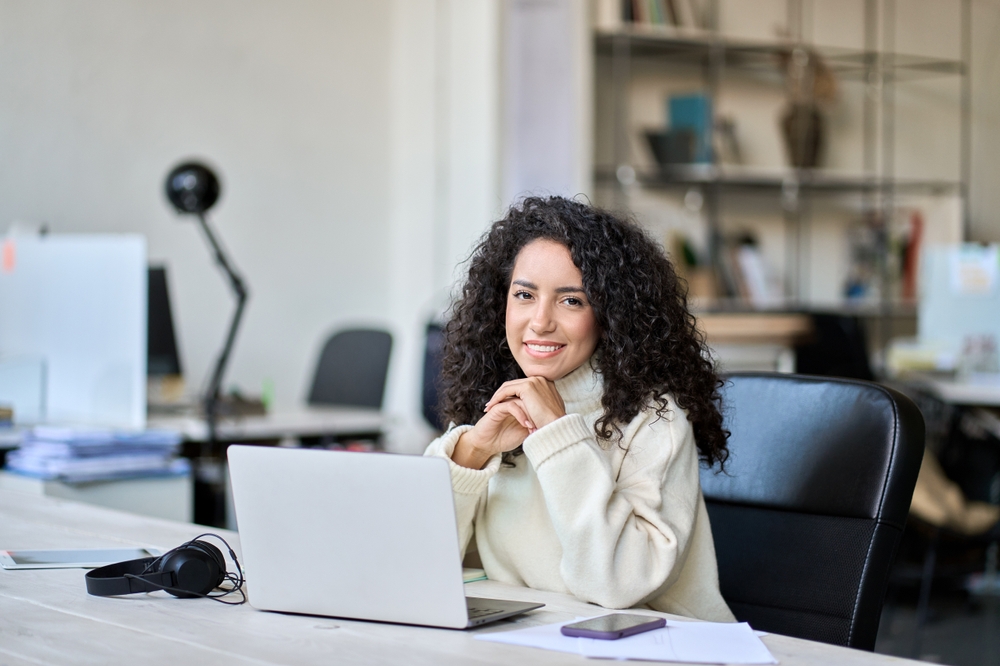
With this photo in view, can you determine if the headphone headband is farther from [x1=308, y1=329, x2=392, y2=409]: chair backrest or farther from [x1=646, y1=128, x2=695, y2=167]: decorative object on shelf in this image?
[x1=646, y1=128, x2=695, y2=167]: decorative object on shelf

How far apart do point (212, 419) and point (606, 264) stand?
→ 193 centimetres

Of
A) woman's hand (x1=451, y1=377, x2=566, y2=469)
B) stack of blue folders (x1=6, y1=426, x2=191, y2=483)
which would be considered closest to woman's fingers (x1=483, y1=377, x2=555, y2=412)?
woman's hand (x1=451, y1=377, x2=566, y2=469)

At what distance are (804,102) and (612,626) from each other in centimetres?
482

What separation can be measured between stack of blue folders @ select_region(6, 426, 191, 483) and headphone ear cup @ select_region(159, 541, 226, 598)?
1.34m

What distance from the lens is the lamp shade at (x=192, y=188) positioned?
130 inches

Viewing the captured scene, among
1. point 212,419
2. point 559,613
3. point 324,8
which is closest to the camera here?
point 559,613

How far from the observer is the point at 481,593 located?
1268mm

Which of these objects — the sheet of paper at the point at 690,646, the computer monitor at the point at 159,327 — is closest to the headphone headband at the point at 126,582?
the sheet of paper at the point at 690,646

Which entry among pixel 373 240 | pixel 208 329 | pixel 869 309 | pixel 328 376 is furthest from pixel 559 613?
pixel 869 309

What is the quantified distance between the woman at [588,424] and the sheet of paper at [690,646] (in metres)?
0.19

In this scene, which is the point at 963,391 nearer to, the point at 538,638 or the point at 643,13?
the point at 643,13

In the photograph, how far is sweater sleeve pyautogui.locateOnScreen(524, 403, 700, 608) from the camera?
1237 mm

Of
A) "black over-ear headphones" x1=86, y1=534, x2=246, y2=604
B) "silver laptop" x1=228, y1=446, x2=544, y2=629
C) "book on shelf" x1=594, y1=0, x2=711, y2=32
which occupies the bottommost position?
"black over-ear headphones" x1=86, y1=534, x2=246, y2=604

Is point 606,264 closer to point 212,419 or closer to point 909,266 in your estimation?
point 212,419
